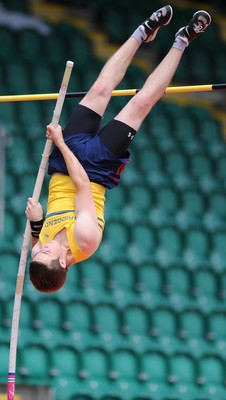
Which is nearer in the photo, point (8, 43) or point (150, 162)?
point (150, 162)

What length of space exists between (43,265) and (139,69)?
904 centimetres

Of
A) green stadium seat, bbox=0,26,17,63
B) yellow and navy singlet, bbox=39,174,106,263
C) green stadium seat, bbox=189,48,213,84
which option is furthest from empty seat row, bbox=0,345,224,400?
green stadium seat, bbox=189,48,213,84

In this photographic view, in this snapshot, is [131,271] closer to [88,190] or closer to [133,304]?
[133,304]

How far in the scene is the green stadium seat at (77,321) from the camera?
1212 cm

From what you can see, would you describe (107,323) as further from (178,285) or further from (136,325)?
(178,285)

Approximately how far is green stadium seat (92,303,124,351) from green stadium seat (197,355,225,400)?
97cm

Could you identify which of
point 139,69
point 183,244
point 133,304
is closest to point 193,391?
point 133,304

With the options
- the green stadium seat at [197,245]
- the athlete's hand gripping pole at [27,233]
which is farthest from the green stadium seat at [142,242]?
the athlete's hand gripping pole at [27,233]

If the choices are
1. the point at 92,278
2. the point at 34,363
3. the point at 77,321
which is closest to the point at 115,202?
the point at 92,278

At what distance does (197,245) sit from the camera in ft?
47.3

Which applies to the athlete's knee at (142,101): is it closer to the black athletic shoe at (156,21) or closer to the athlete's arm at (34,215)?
the black athletic shoe at (156,21)

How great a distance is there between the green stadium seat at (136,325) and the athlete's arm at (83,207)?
15.0 ft

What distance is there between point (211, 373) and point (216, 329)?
1024 millimetres

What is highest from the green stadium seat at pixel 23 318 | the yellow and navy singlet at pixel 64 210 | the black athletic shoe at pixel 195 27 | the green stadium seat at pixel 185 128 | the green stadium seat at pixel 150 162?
the green stadium seat at pixel 185 128
